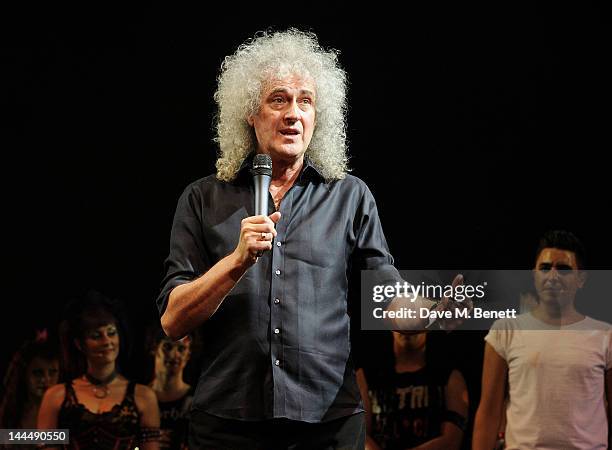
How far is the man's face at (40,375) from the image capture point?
3127 millimetres

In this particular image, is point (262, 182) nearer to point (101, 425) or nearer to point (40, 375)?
point (101, 425)

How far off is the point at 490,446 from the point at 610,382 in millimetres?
490

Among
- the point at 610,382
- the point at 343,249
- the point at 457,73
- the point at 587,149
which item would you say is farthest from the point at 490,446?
the point at 343,249

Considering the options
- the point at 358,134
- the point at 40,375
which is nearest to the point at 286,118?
the point at 358,134

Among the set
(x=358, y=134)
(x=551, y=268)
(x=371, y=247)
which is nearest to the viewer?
(x=371, y=247)

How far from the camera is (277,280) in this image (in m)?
1.55

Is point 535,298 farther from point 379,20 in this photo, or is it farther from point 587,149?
point 379,20

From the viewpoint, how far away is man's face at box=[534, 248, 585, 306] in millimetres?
2871

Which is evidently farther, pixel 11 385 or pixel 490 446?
pixel 11 385

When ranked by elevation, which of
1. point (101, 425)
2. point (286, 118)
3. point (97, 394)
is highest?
point (286, 118)

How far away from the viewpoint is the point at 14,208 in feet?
10.4

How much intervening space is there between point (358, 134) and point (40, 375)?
1580mm

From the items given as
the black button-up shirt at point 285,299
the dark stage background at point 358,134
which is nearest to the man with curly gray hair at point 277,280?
the black button-up shirt at point 285,299

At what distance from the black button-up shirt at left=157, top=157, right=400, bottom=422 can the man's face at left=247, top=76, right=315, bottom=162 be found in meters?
0.09
